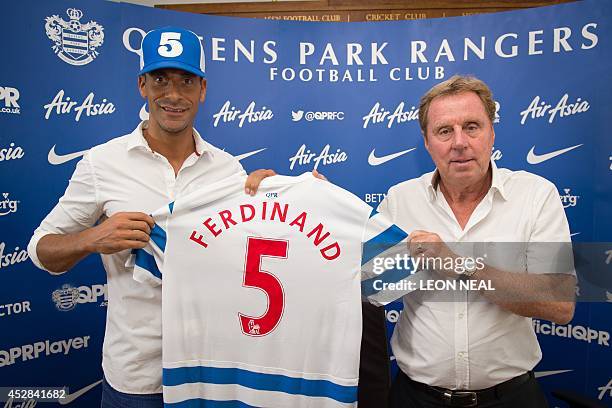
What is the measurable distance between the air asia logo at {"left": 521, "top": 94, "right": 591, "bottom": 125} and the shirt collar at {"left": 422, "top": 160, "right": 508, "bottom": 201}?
118 cm

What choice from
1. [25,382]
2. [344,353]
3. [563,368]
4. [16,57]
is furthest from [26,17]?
[563,368]

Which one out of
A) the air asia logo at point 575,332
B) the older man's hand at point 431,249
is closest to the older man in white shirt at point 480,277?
the older man's hand at point 431,249

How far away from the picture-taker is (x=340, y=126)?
2.46m

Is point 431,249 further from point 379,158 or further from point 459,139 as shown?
point 379,158

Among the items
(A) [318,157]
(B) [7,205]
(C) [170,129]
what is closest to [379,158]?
(A) [318,157]

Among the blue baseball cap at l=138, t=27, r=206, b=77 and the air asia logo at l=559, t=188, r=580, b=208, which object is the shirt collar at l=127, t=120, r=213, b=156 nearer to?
the blue baseball cap at l=138, t=27, r=206, b=77

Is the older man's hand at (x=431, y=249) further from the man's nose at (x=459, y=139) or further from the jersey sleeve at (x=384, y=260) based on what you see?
the man's nose at (x=459, y=139)

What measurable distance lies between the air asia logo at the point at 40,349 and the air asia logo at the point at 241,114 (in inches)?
54.3

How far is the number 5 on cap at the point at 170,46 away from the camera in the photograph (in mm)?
1264

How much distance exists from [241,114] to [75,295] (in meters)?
1.31

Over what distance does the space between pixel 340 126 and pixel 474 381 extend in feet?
5.20

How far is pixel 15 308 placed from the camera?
7.17ft

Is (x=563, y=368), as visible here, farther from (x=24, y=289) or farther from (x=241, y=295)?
(x=24, y=289)

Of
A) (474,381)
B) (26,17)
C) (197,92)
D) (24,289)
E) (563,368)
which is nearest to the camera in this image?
(474,381)
